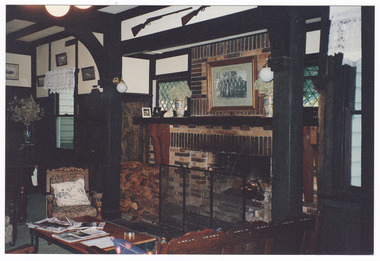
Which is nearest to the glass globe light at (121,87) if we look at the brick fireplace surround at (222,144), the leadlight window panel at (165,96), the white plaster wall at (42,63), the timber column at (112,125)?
the timber column at (112,125)

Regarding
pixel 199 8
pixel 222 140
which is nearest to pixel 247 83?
pixel 222 140

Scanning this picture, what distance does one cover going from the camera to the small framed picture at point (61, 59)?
670cm

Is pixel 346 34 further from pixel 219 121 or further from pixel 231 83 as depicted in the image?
pixel 231 83

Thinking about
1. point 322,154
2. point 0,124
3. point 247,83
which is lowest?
point 322,154

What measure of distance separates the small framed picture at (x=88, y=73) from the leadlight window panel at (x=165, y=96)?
1.14m

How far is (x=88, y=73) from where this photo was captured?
242 inches

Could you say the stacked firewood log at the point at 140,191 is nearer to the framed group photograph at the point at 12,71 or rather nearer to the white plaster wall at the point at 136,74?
the white plaster wall at the point at 136,74

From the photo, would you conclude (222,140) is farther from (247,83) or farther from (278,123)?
(278,123)

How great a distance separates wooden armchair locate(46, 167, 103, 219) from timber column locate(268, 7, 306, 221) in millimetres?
2304

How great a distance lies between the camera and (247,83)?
4.80m

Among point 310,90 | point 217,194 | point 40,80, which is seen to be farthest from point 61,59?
point 310,90

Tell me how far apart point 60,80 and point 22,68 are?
133cm
